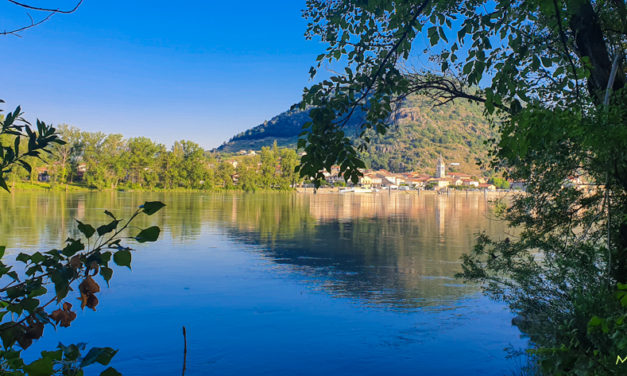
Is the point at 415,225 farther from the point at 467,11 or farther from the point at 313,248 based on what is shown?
the point at 467,11

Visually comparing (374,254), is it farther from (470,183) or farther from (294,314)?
(470,183)

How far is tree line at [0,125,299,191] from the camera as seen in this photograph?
268 feet

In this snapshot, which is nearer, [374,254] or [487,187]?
[374,254]

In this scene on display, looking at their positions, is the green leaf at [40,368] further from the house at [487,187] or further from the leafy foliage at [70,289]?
the house at [487,187]

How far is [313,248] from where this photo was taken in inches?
812

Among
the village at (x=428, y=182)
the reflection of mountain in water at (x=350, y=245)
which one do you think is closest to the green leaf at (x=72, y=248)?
the reflection of mountain in water at (x=350, y=245)

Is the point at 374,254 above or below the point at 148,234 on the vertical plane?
A: below

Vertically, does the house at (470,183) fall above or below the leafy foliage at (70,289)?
above

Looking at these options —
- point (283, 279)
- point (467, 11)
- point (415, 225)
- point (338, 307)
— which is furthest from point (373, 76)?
point (415, 225)

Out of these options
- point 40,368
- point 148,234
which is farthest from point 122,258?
point 40,368

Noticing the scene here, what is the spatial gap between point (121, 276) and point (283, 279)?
4.91 m

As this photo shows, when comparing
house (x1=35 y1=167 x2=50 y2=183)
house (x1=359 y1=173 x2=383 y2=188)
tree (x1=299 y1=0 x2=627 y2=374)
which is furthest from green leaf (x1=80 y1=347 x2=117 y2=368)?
house (x1=359 y1=173 x2=383 y2=188)

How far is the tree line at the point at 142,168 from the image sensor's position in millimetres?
81750

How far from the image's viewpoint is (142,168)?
90.3 meters
